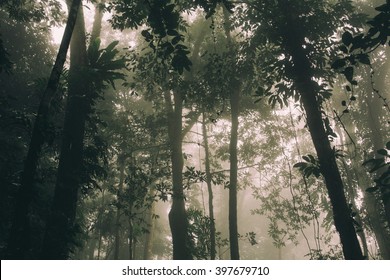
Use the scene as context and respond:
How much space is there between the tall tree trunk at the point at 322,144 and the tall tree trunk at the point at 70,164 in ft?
13.6

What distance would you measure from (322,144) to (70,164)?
4.68 metres

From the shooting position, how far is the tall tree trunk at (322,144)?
4.66 meters

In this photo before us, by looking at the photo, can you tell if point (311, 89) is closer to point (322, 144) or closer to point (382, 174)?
point (322, 144)

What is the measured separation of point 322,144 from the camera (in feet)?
16.3

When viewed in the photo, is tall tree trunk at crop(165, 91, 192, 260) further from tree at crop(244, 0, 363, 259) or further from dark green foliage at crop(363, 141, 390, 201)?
dark green foliage at crop(363, 141, 390, 201)

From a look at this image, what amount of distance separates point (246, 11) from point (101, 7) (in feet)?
12.2

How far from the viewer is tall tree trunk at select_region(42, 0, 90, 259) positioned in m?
5.80

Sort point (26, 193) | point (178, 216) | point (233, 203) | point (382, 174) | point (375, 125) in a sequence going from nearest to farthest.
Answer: point (382, 174) → point (26, 193) → point (233, 203) → point (178, 216) → point (375, 125)

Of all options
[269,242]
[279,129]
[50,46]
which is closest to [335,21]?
[279,129]

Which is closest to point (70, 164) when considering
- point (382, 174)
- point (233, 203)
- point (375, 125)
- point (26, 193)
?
point (26, 193)

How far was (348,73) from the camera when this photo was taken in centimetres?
289
